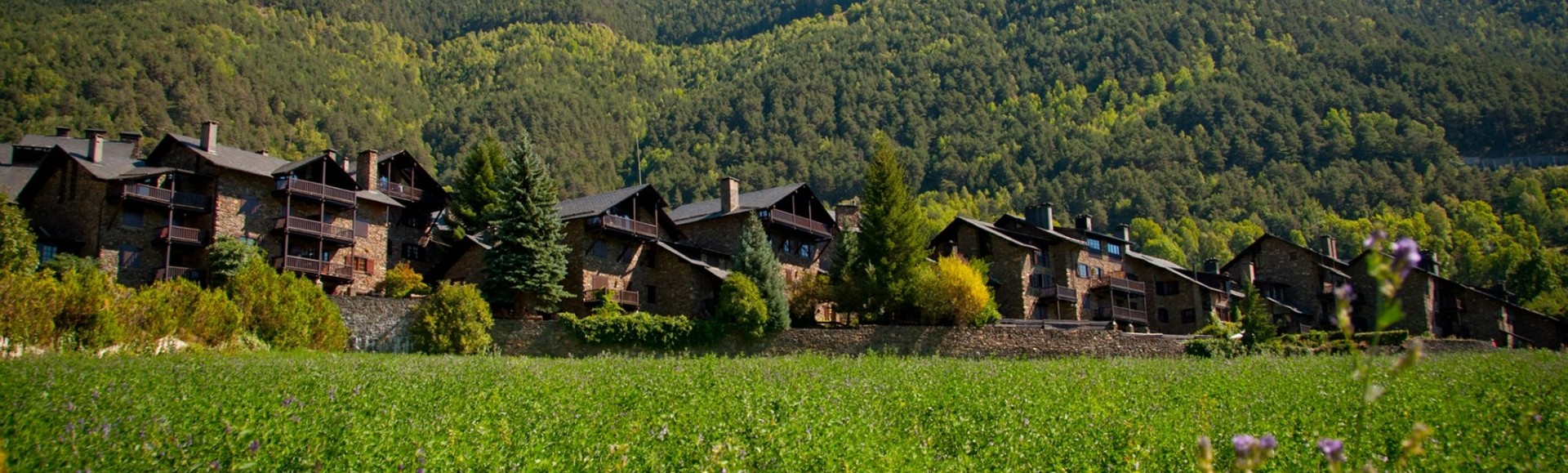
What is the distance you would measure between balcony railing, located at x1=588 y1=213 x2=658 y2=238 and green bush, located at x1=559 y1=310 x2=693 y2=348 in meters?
7.06

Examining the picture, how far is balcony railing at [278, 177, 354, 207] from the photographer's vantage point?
4966cm

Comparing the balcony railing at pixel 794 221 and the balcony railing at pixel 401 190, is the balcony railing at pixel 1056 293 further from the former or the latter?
the balcony railing at pixel 401 190

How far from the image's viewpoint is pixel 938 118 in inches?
7475

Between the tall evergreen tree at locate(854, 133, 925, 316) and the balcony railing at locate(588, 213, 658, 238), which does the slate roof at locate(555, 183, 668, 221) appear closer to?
the balcony railing at locate(588, 213, 658, 238)

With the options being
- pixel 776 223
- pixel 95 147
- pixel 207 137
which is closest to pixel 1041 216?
pixel 776 223

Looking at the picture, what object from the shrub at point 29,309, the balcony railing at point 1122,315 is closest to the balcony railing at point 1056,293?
the balcony railing at point 1122,315

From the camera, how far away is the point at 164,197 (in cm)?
4678

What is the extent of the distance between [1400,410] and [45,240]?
5182cm

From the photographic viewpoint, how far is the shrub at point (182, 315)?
114 ft

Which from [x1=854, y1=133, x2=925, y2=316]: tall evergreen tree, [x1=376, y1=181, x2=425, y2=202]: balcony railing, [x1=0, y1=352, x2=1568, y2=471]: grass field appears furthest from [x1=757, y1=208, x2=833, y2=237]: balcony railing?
[x1=0, y1=352, x2=1568, y2=471]: grass field

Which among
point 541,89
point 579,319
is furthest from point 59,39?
point 579,319

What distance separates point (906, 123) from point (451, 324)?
153m

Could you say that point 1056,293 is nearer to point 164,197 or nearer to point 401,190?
point 401,190

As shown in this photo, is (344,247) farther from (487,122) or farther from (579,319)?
(487,122)
